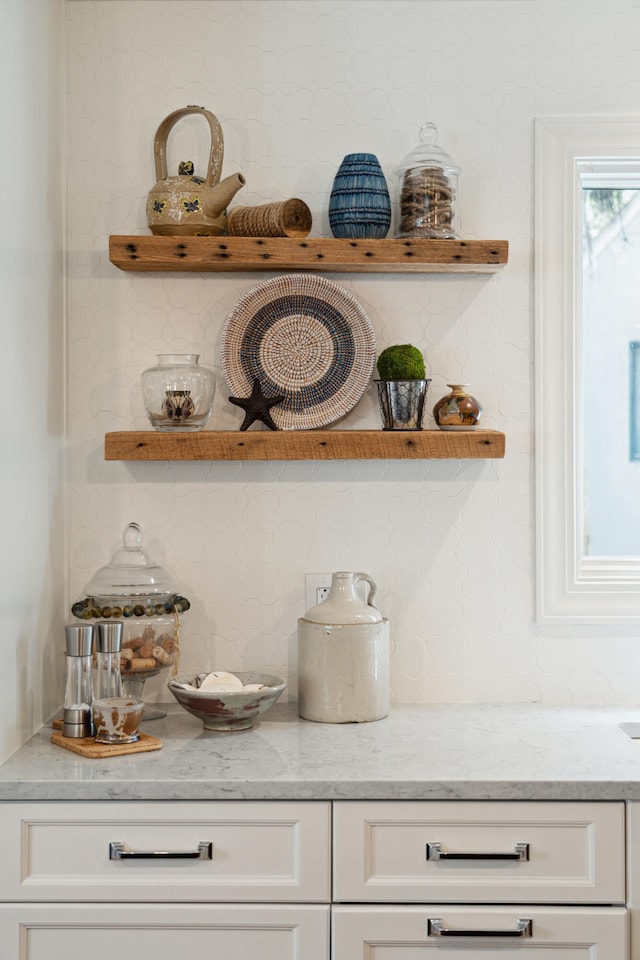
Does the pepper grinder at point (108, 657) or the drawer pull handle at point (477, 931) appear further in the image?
the pepper grinder at point (108, 657)

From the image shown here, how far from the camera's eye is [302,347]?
2.20 metres

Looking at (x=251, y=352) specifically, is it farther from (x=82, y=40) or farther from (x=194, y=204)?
(x=82, y=40)

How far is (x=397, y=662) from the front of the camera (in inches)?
89.6

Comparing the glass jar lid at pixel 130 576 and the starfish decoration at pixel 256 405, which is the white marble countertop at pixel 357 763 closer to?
the glass jar lid at pixel 130 576

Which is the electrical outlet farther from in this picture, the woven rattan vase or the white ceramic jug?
the woven rattan vase

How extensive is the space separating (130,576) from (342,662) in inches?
19.8

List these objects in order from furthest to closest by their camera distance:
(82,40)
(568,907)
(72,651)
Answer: (82,40) < (72,651) < (568,907)

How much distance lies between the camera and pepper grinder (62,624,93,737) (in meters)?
1.91

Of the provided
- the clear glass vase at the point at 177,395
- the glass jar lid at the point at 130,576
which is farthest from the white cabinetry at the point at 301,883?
the clear glass vase at the point at 177,395

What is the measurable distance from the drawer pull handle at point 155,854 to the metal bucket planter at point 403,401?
3.11 ft

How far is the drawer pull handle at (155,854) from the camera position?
5.55ft

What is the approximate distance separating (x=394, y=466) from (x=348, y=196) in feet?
2.03

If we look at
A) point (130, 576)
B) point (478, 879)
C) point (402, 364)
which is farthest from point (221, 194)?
point (478, 879)

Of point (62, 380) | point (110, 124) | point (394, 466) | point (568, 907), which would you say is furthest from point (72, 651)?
point (110, 124)
